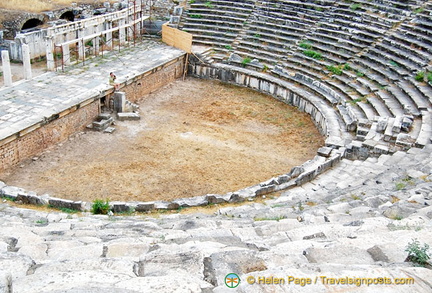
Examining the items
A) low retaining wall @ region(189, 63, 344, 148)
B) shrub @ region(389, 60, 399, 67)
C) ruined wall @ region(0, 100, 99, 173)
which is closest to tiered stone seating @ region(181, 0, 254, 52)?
low retaining wall @ region(189, 63, 344, 148)

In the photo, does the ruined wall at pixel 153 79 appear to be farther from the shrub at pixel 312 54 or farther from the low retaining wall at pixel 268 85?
the shrub at pixel 312 54

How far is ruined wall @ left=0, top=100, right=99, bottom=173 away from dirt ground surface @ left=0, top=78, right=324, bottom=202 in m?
0.23

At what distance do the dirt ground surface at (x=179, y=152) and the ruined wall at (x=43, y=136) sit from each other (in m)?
0.23

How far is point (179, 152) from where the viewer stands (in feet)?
49.9

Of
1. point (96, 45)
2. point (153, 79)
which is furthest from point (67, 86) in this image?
point (96, 45)

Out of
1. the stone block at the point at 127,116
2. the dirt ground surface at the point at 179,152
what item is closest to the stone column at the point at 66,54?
the dirt ground surface at the point at 179,152

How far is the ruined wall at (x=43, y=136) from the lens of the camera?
43.8 feet

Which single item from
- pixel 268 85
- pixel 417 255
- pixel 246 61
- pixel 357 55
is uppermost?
pixel 417 255

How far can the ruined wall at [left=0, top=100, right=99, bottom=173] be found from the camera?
1336 centimetres

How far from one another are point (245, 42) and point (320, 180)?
12.0 metres

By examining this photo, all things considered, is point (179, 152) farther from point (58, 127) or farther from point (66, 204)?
point (66, 204)

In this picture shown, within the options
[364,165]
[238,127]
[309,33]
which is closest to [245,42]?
[309,33]

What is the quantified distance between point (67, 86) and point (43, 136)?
3201mm

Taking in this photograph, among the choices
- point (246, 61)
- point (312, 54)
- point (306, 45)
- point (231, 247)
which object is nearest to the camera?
point (231, 247)
